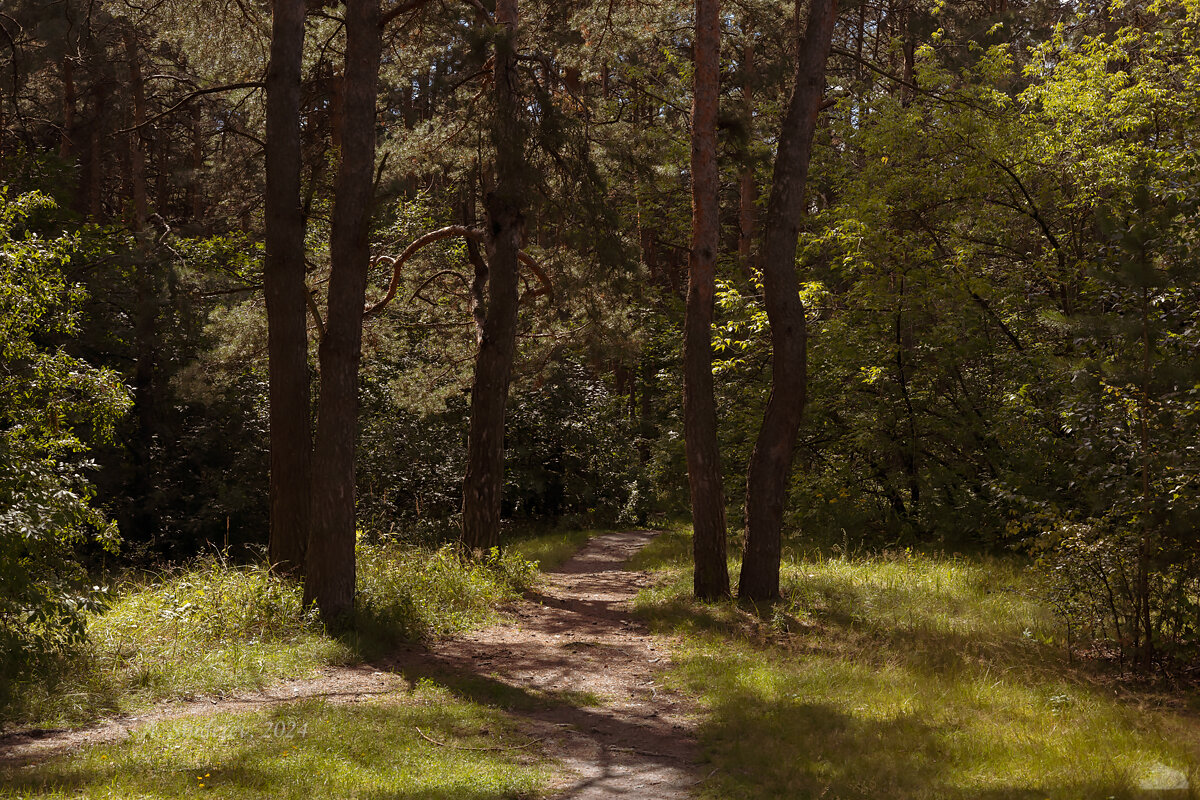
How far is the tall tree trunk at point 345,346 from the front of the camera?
9.29 meters

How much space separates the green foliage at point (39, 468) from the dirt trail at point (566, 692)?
45.7 inches

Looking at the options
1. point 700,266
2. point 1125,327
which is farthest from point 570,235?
point 1125,327

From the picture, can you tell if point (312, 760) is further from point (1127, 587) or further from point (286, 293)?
point (1127, 587)

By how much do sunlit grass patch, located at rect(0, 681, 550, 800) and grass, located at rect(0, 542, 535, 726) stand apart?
0.91m

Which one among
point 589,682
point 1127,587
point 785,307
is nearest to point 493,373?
point 785,307

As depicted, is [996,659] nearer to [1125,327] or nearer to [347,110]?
[1125,327]


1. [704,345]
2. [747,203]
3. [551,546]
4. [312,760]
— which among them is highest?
[747,203]

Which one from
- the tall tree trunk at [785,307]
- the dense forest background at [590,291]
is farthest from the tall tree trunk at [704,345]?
the tall tree trunk at [785,307]

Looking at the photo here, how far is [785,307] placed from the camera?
1071 cm

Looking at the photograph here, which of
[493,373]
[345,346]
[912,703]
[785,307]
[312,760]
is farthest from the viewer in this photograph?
[493,373]

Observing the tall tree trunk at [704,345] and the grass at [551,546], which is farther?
the grass at [551,546]

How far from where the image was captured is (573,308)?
16.7 meters

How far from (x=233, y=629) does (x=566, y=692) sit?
343 cm

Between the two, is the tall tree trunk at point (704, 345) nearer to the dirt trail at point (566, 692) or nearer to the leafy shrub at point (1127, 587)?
the dirt trail at point (566, 692)
